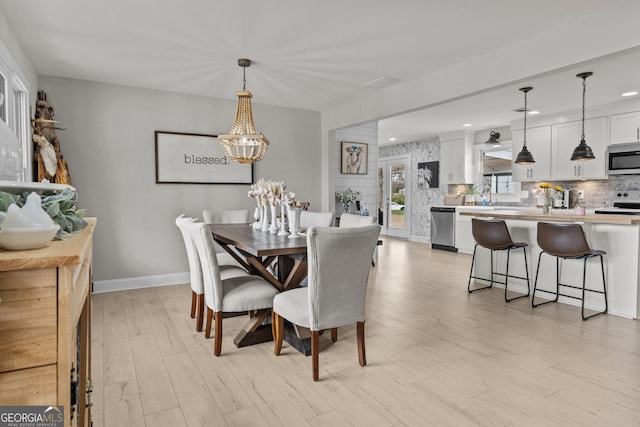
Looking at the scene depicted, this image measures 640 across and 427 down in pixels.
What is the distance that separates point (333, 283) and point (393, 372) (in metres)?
0.73

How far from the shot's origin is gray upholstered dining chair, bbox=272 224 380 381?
7.63 ft

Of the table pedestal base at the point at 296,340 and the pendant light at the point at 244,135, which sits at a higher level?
the pendant light at the point at 244,135

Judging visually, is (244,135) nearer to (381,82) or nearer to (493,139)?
(381,82)

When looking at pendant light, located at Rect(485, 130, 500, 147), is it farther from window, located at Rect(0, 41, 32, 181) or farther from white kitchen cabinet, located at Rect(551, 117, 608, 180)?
window, located at Rect(0, 41, 32, 181)

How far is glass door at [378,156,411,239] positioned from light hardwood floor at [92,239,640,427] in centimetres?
594

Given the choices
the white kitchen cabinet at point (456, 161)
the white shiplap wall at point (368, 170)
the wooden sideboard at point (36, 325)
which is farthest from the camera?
the white kitchen cabinet at point (456, 161)

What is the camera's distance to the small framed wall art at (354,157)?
6289mm

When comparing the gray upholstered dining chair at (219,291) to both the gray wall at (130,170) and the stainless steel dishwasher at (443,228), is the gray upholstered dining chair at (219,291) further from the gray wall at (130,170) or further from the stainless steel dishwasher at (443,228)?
the stainless steel dishwasher at (443,228)

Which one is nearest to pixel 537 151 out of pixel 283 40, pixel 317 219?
pixel 317 219

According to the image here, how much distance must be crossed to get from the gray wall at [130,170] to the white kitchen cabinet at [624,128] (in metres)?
5.16

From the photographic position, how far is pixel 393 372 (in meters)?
2.55

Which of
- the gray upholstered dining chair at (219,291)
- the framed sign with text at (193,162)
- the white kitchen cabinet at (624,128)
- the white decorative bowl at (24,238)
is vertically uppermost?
the white kitchen cabinet at (624,128)

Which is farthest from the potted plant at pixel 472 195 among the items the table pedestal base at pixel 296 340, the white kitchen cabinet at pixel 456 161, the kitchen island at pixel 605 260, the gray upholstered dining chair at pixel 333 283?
the gray upholstered dining chair at pixel 333 283

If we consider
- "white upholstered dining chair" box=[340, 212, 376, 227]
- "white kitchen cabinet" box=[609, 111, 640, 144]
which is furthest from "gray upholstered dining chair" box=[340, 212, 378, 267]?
"white kitchen cabinet" box=[609, 111, 640, 144]
